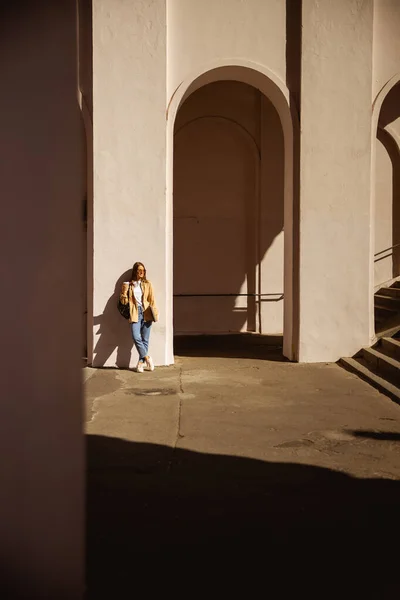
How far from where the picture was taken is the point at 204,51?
35.5 ft

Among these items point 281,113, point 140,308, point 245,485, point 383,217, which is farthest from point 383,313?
point 245,485

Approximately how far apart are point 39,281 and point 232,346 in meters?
11.4

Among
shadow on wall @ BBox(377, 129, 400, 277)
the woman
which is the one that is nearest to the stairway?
shadow on wall @ BBox(377, 129, 400, 277)

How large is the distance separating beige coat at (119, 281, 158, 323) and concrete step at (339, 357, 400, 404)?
3261mm

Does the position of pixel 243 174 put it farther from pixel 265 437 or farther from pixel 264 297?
A: pixel 265 437

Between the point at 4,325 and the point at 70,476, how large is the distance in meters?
0.52

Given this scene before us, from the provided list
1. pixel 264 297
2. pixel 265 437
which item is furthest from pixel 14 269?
pixel 264 297

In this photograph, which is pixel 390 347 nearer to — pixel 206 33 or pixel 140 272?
pixel 140 272

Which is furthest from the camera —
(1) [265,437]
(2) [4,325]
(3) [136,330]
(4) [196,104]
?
(4) [196,104]

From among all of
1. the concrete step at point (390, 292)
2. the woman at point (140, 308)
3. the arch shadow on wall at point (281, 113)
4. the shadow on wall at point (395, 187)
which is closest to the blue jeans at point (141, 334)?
the woman at point (140, 308)

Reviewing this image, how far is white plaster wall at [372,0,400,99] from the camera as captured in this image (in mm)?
11180

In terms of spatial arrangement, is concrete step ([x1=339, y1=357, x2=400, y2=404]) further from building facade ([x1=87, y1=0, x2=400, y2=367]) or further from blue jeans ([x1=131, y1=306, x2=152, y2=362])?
blue jeans ([x1=131, y1=306, x2=152, y2=362])

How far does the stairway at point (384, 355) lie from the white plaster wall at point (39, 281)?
6.51 m

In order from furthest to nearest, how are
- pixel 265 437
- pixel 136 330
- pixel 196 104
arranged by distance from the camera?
pixel 196 104 < pixel 136 330 < pixel 265 437
